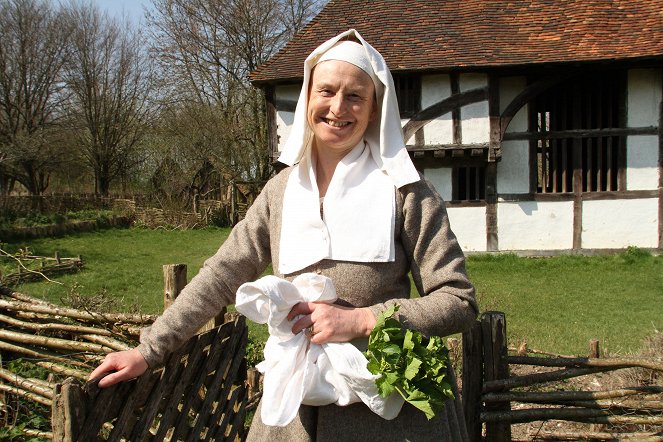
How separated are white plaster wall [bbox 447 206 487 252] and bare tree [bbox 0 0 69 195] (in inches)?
739

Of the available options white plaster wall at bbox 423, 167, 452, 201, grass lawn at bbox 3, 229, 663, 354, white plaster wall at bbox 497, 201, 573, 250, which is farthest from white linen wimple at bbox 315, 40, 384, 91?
white plaster wall at bbox 497, 201, 573, 250

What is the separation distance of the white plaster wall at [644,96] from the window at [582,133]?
0.18 meters

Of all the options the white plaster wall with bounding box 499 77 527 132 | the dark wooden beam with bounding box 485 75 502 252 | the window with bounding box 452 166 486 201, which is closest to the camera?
the dark wooden beam with bounding box 485 75 502 252

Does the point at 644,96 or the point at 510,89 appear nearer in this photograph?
the point at 644,96

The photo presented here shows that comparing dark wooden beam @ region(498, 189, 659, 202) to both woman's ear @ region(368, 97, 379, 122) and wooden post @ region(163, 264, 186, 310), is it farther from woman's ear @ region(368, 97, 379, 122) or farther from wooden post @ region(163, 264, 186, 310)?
woman's ear @ region(368, 97, 379, 122)

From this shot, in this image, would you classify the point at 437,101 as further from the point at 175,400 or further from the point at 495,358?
the point at 175,400

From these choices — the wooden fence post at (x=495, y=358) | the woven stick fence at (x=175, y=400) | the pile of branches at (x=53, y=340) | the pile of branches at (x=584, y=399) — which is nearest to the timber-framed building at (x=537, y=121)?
the pile of branches at (x=53, y=340)

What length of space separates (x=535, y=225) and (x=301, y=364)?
36.8 feet

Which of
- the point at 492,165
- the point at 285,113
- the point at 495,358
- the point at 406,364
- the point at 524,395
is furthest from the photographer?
the point at 285,113

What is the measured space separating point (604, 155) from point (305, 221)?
38.5 feet

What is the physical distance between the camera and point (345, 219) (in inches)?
69.8

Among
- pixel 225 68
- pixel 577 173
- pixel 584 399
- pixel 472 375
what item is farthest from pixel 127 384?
Answer: pixel 225 68

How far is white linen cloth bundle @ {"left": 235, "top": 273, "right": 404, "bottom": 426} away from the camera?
5.25 feet

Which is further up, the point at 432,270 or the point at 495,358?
the point at 432,270
